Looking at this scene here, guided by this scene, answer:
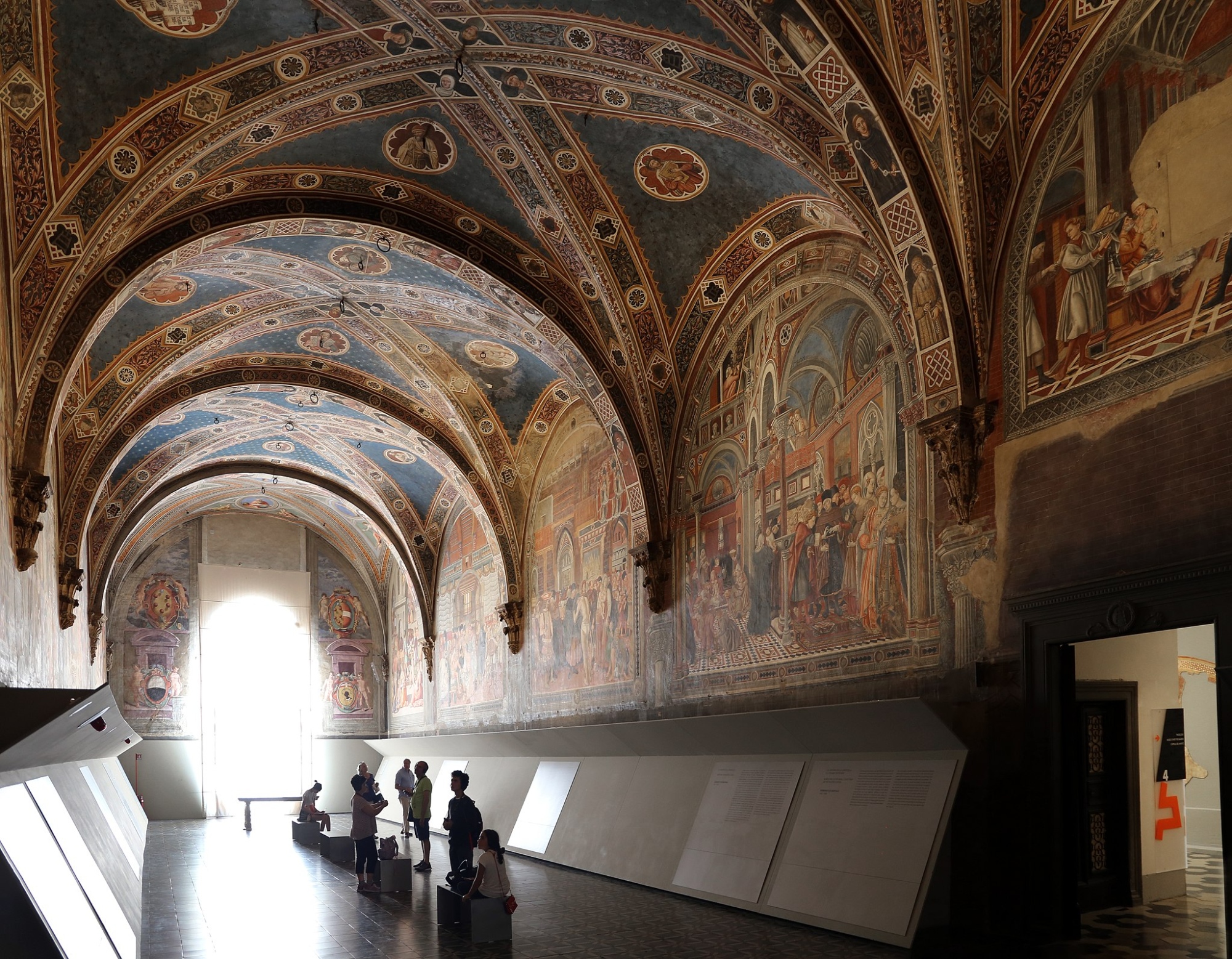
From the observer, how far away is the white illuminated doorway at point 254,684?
29.2 metres

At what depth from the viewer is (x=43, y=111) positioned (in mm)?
10391

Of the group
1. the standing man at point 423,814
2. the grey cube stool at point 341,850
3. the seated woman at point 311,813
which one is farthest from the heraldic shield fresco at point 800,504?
the seated woman at point 311,813

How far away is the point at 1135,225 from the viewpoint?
326 inches

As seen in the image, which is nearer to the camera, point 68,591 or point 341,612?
point 68,591

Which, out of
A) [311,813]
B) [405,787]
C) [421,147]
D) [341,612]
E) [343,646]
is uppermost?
[421,147]

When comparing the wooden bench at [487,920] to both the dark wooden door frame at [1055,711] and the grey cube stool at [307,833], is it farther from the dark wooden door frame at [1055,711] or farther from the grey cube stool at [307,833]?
the grey cube stool at [307,833]

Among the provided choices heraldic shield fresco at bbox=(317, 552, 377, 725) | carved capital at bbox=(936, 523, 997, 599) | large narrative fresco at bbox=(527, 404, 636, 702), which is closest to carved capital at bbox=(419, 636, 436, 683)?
heraldic shield fresco at bbox=(317, 552, 377, 725)

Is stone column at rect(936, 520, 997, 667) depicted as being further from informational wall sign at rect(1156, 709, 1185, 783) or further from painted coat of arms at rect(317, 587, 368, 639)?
painted coat of arms at rect(317, 587, 368, 639)

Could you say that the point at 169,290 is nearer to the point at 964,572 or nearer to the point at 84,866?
the point at 84,866

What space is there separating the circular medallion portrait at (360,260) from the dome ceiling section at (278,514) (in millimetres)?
11235

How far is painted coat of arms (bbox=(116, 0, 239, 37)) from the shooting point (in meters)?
9.97

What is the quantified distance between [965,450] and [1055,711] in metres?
2.37

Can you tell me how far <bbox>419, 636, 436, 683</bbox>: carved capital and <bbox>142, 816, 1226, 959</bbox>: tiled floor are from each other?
1191 cm

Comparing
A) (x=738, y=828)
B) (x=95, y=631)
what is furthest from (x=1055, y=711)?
(x=95, y=631)
